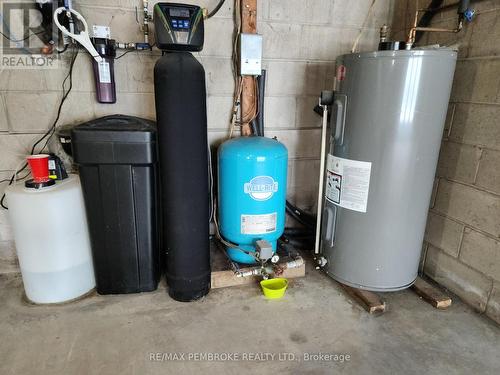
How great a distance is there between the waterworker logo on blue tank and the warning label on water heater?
285 millimetres

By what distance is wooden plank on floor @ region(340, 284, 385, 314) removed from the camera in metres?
1.49

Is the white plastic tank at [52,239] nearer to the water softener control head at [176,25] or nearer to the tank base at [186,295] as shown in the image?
the tank base at [186,295]

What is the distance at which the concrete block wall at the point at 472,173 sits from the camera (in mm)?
1384

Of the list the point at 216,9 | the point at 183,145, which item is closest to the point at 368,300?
the point at 183,145

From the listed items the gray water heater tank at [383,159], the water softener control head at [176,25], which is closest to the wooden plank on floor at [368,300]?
the gray water heater tank at [383,159]

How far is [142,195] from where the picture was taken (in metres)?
1.47

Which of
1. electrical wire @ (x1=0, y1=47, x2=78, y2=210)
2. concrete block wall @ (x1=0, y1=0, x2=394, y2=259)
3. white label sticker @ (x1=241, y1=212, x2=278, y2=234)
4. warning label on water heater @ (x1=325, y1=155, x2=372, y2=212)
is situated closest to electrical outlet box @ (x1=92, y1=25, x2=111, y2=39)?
concrete block wall @ (x1=0, y1=0, x2=394, y2=259)

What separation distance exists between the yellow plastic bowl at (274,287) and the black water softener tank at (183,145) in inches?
11.9

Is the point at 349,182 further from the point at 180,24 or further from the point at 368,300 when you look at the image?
the point at 180,24

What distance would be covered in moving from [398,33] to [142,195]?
1700 mm

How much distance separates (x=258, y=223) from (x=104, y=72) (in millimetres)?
1062

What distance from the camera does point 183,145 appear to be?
1.35 m

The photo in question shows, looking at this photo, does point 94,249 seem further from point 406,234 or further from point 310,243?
point 406,234

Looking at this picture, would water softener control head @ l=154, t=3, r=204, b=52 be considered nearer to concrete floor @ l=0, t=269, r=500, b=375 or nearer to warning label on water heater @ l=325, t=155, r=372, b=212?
warning label on water heater @ l=325, t=155, r=372, b=212
